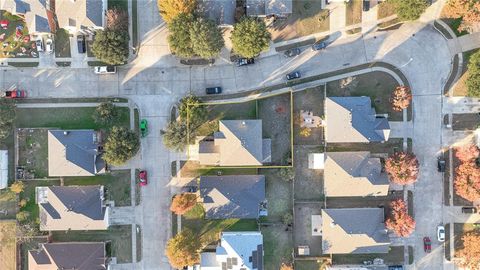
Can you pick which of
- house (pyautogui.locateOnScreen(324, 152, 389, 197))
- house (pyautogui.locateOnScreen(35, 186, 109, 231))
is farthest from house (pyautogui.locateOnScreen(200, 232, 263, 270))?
house (pyautogui.locateOnScreen(35, 186, 109, 231))

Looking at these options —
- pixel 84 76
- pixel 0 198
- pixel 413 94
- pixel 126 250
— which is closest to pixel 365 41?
pixel 413 94

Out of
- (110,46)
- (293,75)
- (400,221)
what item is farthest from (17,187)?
(400,221)

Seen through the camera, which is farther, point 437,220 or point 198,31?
point 437,220

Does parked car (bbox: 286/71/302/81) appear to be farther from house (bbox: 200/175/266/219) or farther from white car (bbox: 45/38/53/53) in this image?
white car (bbox: 45/38/53/53)

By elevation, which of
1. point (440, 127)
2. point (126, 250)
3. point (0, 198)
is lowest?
point (126, 250)

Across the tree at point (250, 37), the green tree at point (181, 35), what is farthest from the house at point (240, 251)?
the green tree at point (181, 35)

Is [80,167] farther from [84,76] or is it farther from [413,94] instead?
[413,94]

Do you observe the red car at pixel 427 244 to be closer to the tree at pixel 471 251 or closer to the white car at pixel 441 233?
the white car at pixel 441 233
